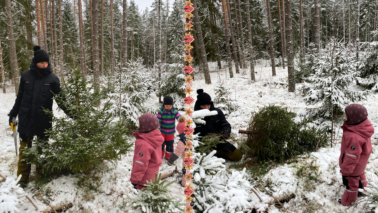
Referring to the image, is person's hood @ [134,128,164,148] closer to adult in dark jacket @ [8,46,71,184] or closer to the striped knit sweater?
adult in dark jacket @ [8,46,71,184]

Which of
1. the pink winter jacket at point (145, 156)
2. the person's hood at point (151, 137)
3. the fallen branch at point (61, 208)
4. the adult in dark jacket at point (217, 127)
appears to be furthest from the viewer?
the adult in dark jacket at point (217, 127)

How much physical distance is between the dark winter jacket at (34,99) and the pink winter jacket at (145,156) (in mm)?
1674

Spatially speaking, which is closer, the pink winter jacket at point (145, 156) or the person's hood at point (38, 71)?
the pink winter jacket at point (145, 156)

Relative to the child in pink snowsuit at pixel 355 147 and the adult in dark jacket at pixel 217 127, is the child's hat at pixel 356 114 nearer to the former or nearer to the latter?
the child in pink snowsuit at pixel 355 147

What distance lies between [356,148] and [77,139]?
429 centimetres

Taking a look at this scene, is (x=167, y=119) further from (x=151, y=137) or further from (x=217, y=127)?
(x=151, y=137)

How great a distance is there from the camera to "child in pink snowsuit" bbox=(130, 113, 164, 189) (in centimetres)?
296

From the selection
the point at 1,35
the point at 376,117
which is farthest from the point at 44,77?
the point at 1,35

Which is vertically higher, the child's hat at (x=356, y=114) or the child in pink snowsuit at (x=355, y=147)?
the child's hat at (x=356, y=114)

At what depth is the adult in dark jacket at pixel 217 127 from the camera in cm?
458

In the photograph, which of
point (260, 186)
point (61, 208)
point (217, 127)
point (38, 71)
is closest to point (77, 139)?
point (61, 208)

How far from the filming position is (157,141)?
3.10 metres

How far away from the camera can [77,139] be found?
3.26 metres

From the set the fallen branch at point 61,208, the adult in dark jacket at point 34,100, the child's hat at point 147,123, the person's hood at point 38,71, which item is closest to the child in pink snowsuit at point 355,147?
the child's hat at point 147,123
